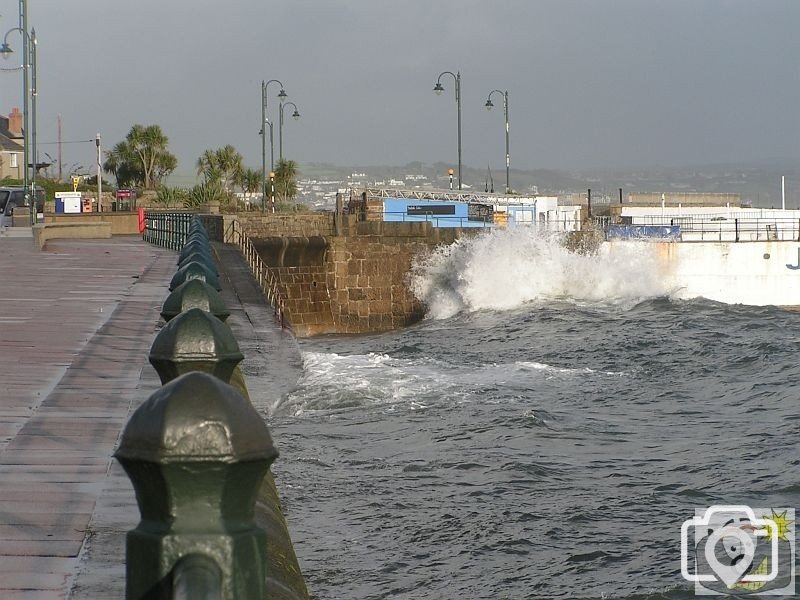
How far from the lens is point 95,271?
65.6 ft

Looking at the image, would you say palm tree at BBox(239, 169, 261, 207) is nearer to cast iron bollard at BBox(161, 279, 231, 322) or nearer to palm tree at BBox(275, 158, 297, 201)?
palm tree at BBox(275, 158, 297, 201)

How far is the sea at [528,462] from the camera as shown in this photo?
8.41 metres

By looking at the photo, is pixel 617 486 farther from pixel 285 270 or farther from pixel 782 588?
pixel 285 270

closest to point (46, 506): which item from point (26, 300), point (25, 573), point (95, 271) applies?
point (25, 573)

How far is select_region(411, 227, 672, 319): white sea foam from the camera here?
135ft

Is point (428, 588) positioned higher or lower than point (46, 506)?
lower

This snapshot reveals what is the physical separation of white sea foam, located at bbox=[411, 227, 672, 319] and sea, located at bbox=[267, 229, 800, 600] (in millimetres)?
15282

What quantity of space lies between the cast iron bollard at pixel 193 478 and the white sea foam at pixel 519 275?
38705 millimetres

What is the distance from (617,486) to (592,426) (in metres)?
3.19

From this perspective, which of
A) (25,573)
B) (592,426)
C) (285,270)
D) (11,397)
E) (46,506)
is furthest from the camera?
(285,270)

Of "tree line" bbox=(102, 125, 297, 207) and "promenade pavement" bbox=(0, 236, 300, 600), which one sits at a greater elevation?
"tree line" bbox=(102, 125, 297, 207)

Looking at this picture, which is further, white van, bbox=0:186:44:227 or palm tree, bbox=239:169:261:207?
palm tree, bbox=239:169:261:207

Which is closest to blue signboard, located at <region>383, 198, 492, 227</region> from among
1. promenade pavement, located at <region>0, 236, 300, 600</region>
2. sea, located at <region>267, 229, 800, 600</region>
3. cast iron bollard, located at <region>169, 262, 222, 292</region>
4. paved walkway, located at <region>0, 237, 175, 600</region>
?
sea, located at <region>267, 229, 800, 600</region>

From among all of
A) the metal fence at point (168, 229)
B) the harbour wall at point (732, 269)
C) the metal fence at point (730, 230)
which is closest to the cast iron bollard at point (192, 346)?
the metal fence at point (168, 229)
